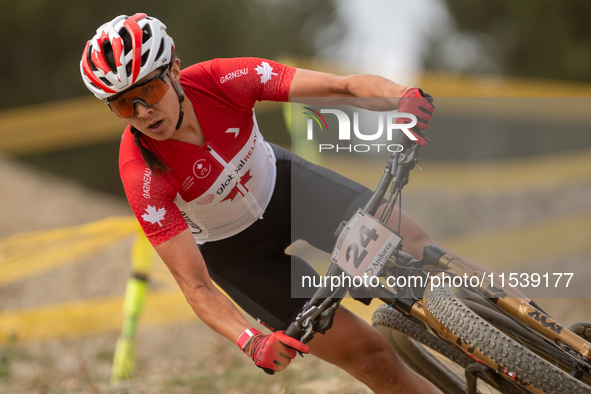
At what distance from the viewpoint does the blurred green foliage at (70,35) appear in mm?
14008

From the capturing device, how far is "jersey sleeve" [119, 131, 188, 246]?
2.25 meters

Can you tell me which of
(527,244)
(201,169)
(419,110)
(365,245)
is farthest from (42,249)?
(527,244)

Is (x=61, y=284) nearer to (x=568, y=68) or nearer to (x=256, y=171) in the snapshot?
(x=256, y=171)

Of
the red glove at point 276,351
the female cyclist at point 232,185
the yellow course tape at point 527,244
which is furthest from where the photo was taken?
the yellow course tape at point 527,244

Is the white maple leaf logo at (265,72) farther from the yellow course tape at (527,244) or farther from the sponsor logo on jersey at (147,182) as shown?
the yellow course tape at (527,244)

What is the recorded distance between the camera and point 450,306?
2.01 m

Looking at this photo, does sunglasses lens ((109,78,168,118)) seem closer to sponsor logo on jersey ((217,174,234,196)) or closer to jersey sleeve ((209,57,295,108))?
jersey sleeve ((209,57,295,108))

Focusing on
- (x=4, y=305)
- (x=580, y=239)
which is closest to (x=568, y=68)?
(x=580, y=239)

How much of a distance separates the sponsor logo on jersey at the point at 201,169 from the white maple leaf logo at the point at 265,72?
0.50 metres

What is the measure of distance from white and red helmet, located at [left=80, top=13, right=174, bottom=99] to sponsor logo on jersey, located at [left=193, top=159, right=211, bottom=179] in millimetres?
462

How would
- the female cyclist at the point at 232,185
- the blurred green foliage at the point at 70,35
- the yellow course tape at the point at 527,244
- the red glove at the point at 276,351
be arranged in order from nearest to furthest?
1. the red glove at the point at 276,351
2. the female cyclist at the point at 232,185
3. the yellow course tape at the point at 527,244
4. the blurred green foliage at the point at 70,35

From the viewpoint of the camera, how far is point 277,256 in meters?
2.88

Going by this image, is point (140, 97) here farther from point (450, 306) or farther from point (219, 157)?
point (450, 306)

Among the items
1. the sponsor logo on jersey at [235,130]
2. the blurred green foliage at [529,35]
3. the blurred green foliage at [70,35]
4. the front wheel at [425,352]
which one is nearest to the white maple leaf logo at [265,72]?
the sponsor logo on jersey at [235,130]
